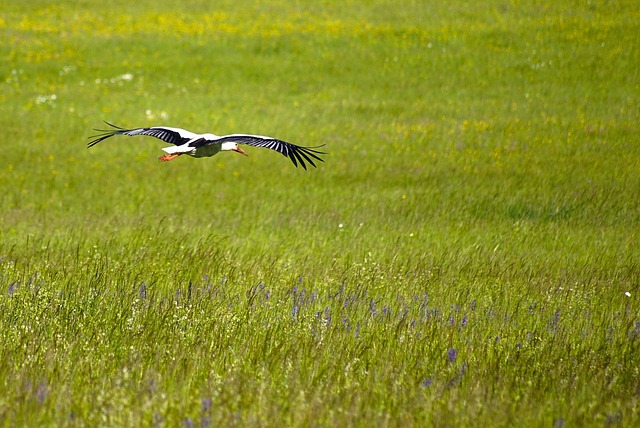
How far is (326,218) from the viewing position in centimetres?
1101

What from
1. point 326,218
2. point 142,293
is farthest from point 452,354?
point 326,218

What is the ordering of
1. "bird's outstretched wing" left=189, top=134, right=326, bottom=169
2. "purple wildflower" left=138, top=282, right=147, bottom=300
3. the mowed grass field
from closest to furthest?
the mowed grass field, "bird's outstretched wing" left=189, top=134, right=326, bottom=169, "purple wildflower" left=138, top=282, right=147, bottom=300

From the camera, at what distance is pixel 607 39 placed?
75.8 ft

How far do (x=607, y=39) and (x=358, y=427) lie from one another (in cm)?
2216

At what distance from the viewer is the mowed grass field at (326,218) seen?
12.5 feet

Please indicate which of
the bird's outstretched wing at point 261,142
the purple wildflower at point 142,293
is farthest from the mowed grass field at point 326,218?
the bird's outstretched wing at point 261,142

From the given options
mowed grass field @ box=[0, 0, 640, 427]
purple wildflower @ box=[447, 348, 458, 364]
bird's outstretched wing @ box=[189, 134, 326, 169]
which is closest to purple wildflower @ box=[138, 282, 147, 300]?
mowed grass field @ box=[0, 0, 640, 427]

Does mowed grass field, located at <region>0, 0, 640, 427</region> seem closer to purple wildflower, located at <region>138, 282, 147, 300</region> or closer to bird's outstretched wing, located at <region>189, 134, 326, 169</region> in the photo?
purple wildflower, located at <region>138, 282, 147, 300</region>

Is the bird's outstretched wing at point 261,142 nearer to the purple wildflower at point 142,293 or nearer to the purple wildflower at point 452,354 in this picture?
the purple wildflower at point 142,293

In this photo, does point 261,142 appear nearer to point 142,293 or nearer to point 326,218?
point 142,293

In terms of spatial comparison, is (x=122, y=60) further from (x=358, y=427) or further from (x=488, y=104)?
(x=358, y=427)

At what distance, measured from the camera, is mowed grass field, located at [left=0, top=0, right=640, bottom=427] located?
12.5 ft

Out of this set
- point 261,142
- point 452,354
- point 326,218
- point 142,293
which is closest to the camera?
point 452,354

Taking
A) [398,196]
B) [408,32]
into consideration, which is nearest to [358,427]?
[398,196]
